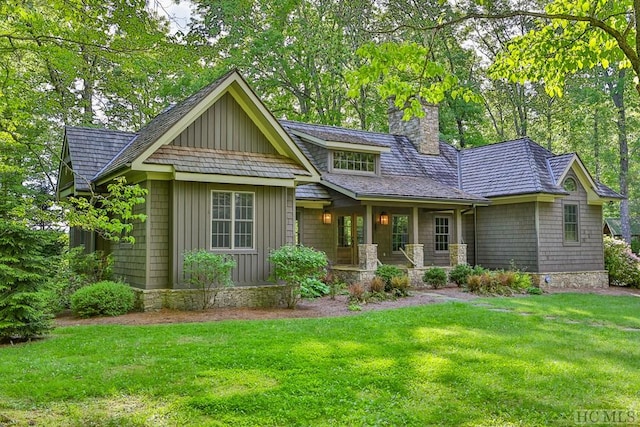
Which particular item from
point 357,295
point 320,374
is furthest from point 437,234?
point 320,374


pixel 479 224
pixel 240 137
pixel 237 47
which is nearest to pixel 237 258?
pixel 240 137

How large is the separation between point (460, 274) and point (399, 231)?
3.20 m

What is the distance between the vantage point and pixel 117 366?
605 centimetres

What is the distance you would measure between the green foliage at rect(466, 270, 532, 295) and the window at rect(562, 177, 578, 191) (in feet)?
16.1

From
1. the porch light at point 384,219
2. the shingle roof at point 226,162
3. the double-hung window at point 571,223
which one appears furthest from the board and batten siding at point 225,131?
the double-hung window at point 571,223

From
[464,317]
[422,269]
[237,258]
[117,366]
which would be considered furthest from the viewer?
[422,269]

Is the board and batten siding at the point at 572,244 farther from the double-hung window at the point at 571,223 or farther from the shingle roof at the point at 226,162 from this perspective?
the shingle roof at the point at 226,162

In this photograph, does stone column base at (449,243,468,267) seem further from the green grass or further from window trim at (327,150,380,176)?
the green grass

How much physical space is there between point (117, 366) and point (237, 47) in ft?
73.5

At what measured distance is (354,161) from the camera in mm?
18172

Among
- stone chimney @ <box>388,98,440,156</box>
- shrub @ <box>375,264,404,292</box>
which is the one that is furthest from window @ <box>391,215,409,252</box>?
stone chimney @ <box>388,98,440,156</box>

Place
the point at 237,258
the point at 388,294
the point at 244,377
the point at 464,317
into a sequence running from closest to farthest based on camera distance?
the point at 244,377, the point at 464,317, the point at 237,258, the point at 388,294

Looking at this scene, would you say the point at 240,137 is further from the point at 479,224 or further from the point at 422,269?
the point at 479,224

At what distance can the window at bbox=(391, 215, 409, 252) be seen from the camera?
18875 millimetres
